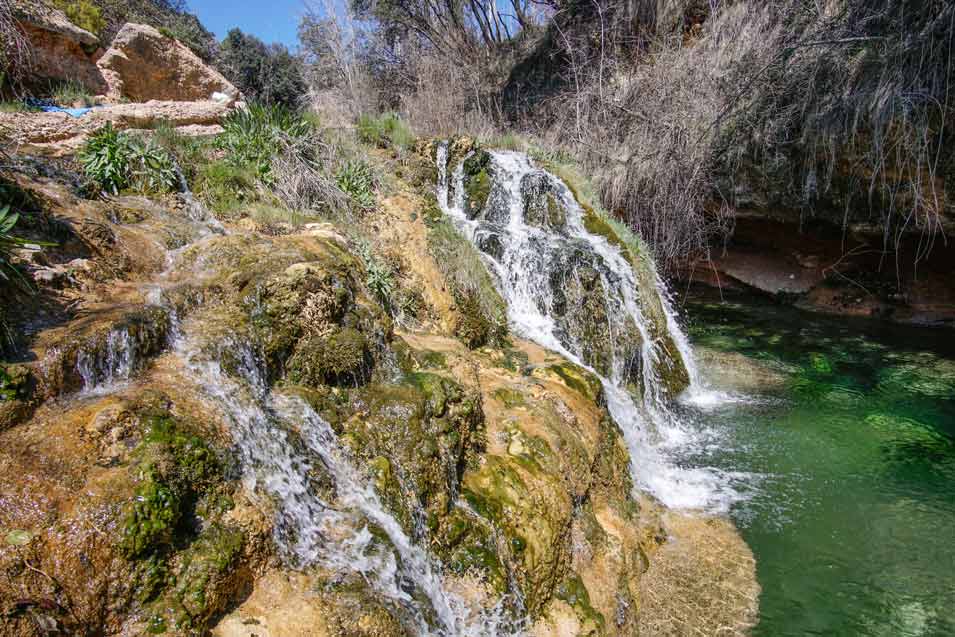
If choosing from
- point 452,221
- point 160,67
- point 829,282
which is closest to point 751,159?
point 829,282

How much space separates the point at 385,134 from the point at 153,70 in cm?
477

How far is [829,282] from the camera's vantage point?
8.14m

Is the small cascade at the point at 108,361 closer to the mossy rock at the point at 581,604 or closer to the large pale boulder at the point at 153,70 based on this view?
the mossy rock at the point at 581,604

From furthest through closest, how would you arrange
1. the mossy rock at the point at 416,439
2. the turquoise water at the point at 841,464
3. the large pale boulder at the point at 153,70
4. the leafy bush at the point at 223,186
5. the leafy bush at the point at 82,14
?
Result: the leafy bush at the point at 82,14 → the large pale boulder at the point at 153,70 → the leafy bush at the point at 223,186 → the turquoise water at the point at 841,464 → the mossy rock at the point at 416,439

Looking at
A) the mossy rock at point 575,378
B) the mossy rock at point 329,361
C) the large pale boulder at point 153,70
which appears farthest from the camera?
the large pale boulder at point 153,70

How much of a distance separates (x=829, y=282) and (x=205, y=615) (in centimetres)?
925

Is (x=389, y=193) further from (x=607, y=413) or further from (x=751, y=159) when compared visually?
(x=751, y=159)

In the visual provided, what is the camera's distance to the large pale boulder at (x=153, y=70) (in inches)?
315

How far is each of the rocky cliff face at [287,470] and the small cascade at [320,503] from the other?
11 millimetres

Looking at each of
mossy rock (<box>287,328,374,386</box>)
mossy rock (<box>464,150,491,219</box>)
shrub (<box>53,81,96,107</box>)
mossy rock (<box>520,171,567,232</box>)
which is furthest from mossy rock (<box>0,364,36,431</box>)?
shrub (<box>53,81,96,107</box>)

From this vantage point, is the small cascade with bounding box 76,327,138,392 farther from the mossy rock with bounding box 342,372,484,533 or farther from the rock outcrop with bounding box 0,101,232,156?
the rock outcrop with bounding box 0,101,232,156

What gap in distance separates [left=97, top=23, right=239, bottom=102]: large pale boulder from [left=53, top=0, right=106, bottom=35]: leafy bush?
35.0 inches

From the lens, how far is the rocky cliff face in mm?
1943

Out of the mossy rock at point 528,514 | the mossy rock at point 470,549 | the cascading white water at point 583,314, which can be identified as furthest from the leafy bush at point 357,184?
the mossy rock at point 470,549
